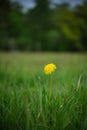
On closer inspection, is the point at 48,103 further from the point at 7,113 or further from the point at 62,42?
the point at 62,42

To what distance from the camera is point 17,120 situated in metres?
1.88

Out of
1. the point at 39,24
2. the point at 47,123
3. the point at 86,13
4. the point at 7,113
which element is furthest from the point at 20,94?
the point at 39,24

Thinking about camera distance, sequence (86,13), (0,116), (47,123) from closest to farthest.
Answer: (47,123), (0,116), (86,13)

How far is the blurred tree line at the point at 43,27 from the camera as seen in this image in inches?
784

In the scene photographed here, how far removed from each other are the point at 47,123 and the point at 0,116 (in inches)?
12.3

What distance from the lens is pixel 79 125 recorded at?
1.87m

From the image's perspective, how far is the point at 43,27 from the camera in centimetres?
2152

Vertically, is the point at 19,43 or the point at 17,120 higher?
the point at 17,120

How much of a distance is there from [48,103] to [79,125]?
0.22m

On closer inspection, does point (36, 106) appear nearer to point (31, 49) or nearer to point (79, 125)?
point (79, 125)

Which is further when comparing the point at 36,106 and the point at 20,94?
the point at 20,94

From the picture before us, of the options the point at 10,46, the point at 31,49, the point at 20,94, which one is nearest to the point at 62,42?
the point at 31,49

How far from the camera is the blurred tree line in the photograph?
19922 millimetres

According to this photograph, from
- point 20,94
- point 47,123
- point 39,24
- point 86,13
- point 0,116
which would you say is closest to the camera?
point 47,123
